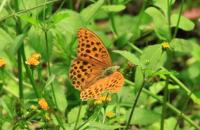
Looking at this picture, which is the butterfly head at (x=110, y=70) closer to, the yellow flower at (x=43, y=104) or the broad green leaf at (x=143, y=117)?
the yellow flower at (x=43, y=104)

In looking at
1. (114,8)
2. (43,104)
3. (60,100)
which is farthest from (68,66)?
(43,104)

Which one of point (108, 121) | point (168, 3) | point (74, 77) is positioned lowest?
point (108, 121)

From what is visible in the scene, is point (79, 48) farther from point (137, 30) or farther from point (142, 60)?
point (137, 30)

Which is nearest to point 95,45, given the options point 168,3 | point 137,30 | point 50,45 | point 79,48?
point 79,48

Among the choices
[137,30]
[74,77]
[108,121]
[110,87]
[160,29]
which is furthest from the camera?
[137,30]

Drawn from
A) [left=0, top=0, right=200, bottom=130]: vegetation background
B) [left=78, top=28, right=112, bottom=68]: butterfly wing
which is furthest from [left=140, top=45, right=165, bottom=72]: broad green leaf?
[left=78, top=28, right=112, bottom=68]: butterfly wing

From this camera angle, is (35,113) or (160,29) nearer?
(35,113)

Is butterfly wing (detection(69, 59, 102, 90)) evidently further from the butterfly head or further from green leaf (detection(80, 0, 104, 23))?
green leaf (detection(80, 0, 104, 23))

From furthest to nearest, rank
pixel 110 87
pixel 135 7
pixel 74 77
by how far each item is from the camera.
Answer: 1. pixel 135 7
2. pixel 74 77
3. pixel 110 87
